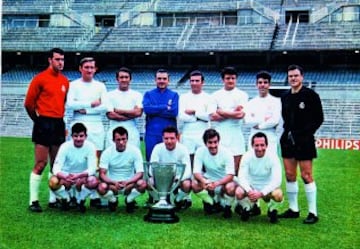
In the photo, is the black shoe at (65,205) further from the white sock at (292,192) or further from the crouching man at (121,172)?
the white sock at (292,192)

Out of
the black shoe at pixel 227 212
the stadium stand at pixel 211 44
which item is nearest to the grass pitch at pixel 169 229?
the black shoe at pixel 227 212

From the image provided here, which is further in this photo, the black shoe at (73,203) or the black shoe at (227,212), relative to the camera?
the black shoe at (73,203)

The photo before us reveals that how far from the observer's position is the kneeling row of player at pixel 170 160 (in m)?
3.96

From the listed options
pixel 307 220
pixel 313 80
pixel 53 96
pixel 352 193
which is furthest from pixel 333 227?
pixel 313 80

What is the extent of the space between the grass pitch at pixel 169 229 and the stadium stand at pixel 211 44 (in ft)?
13.2

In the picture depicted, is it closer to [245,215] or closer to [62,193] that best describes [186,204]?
[245,215]

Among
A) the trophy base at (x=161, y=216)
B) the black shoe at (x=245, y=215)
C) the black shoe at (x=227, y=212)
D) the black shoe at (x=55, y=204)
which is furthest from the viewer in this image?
the black shoe at (x=55, y=204)

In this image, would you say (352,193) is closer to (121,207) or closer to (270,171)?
(270,171)

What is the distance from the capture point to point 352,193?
4984 millimetres

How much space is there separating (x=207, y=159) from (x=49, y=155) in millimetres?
1323

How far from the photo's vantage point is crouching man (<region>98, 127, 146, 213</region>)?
13.4 feet

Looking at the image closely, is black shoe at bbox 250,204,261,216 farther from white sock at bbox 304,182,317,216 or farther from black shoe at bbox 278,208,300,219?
white sock at bbox 304,182,317,216

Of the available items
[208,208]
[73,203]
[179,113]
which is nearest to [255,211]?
[208,208]

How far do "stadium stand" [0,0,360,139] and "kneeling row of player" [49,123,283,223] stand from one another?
12.1 feet
